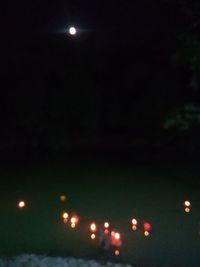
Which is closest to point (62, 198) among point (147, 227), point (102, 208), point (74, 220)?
point (102, 208)

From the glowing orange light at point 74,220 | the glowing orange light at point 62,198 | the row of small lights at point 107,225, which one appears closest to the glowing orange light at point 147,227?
the row of small lights at point 107,225

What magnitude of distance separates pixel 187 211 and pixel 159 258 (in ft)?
7.81

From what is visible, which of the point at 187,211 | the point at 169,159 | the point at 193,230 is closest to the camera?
the point at 193,230

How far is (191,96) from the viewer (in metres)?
11.6

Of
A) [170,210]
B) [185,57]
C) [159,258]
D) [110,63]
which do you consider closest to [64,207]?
[170,210]

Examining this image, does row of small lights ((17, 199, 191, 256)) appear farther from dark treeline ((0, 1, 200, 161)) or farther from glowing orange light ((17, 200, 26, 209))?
dark treeline ((0, 1, 200, 161))

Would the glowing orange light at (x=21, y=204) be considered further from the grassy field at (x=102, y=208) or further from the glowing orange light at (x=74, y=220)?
the glowing orange light at (x=74, y=220)

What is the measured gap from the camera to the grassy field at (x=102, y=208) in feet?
25.1

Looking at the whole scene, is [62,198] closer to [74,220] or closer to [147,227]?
[74,220]

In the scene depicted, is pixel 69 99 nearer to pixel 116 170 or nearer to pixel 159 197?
pixel 116 170

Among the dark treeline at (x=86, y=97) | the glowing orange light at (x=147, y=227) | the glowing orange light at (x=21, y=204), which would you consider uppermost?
the dark treeline at (x=86, y=97)

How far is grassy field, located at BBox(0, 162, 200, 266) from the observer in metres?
7.65

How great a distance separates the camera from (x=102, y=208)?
987 cm

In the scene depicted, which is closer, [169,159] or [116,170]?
[116,170]
